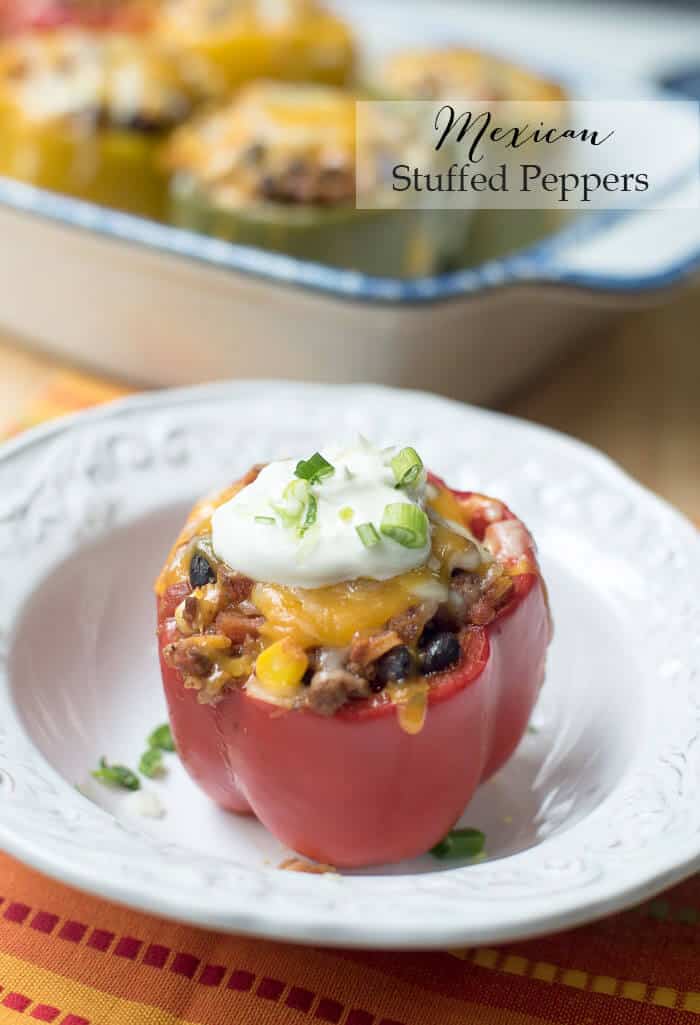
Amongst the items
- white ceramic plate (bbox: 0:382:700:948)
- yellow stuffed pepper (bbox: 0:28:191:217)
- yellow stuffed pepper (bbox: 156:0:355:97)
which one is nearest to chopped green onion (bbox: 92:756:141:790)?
white ceramic plate (bbox: 0:382:700:948)

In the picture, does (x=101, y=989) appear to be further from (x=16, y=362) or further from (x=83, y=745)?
(x=16, y=362)

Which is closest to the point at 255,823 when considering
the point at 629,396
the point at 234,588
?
the point at 234,588

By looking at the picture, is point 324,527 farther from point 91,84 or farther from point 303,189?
point 91,84

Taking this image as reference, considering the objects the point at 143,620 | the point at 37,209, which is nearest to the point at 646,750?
the point at 143,620

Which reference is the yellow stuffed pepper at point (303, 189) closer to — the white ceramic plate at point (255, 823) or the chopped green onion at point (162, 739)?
the white ceramic plate at point (255, 823)

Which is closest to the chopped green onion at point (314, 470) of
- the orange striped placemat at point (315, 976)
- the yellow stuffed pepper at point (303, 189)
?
the orange striped placemat at point (315, 976)
